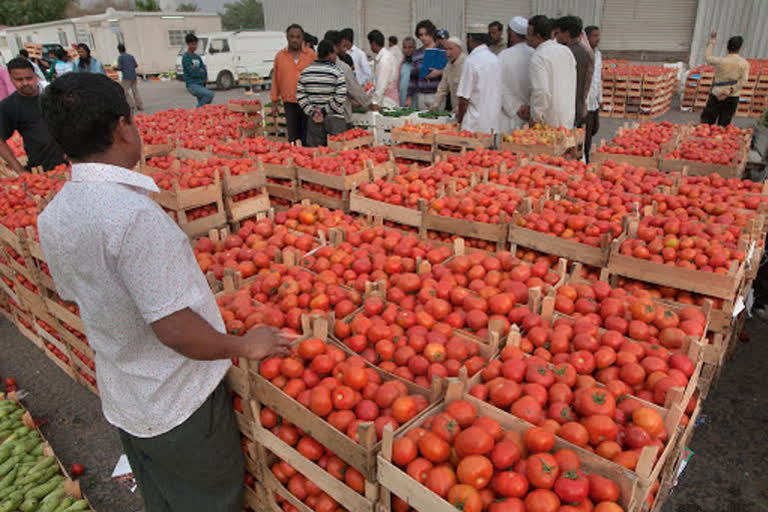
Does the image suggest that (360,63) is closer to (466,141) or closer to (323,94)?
(323,94)

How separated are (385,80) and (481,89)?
12.8 feet

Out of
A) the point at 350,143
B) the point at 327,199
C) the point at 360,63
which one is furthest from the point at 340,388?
the point at 360,63

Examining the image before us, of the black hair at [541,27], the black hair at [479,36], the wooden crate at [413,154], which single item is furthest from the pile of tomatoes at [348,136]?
the black hair at [541,27]

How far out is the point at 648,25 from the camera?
66.0 feet

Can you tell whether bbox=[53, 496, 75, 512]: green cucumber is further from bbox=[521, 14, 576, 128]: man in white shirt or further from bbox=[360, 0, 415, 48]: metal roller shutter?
bbox=[360, 0, 415, 48]: metal roller shutter

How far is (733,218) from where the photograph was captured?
4.30 m

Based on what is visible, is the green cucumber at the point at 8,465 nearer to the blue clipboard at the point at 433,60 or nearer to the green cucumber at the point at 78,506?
the green cucumber at the point at 78,506

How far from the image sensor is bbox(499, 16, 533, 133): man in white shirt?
812 cm

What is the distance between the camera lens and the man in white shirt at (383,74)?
35.6 ft

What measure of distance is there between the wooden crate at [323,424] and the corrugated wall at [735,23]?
72.4 feet

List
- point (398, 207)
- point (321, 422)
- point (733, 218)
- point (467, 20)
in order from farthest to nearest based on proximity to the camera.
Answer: point (467, 20)
point (398, 207)
point (733, 218)
point (321, 422)

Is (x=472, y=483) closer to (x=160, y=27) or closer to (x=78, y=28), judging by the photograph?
(x=160, y=27)

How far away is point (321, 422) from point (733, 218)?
404cm

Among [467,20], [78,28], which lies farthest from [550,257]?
[78,28]
